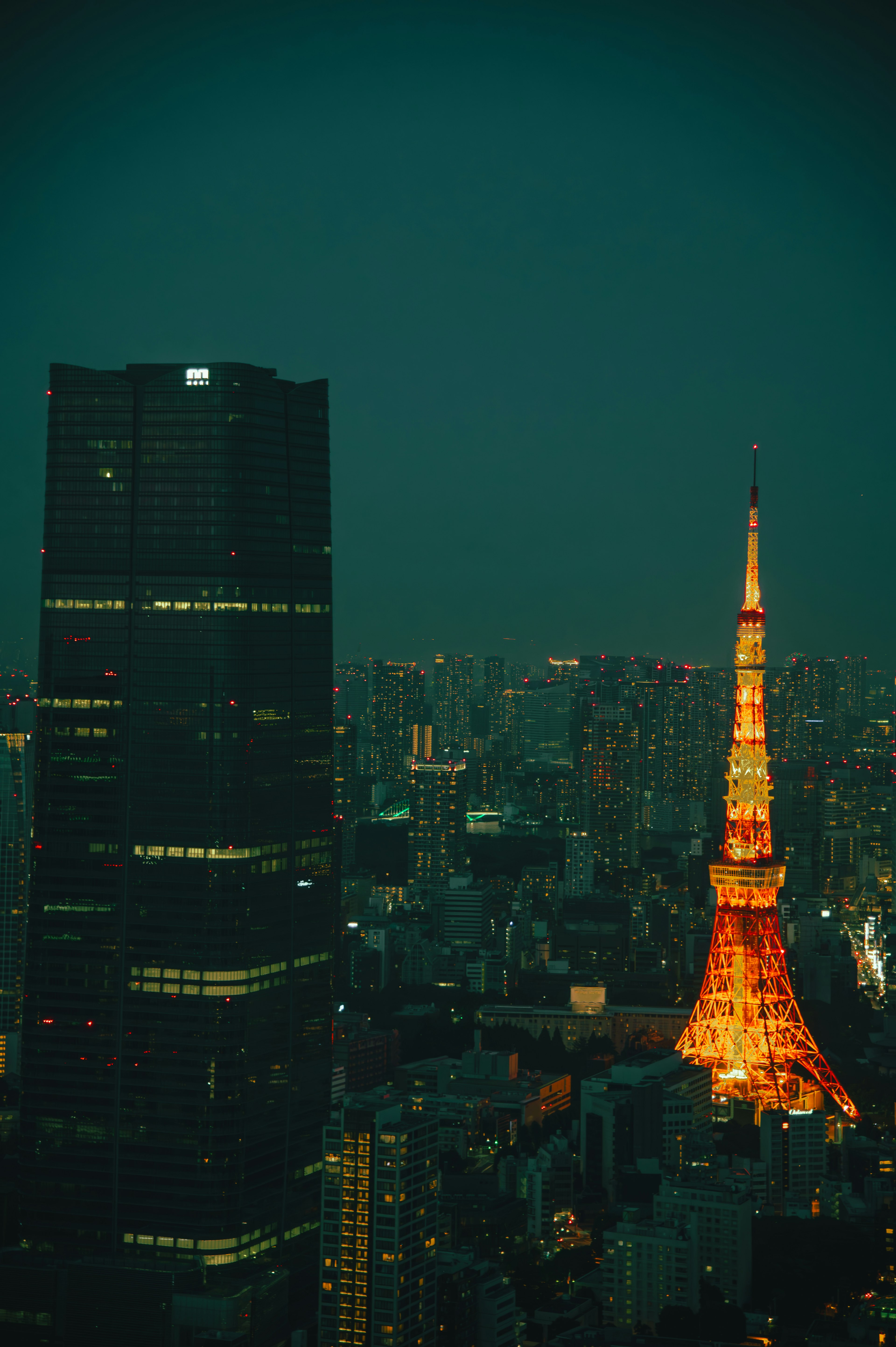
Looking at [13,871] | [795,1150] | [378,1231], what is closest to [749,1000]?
[795,1150]

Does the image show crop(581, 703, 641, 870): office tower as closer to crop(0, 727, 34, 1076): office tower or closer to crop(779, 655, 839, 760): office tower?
crop(779, 655, 839, 760): office tower

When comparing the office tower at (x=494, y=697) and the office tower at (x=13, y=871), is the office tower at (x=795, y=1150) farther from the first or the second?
the office tower at (x=494, y=697)

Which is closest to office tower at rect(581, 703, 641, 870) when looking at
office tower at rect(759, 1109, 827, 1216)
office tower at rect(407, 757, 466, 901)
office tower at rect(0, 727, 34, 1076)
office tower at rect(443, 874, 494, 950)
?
office tower at rect(407, 757, 466, 901)

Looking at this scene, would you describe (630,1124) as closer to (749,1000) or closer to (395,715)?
(749,1000)

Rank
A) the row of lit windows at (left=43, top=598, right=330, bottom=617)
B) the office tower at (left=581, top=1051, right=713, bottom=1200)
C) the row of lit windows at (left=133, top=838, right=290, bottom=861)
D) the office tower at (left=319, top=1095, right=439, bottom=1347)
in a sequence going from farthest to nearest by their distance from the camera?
the office tower at (left=581, top=1051, right=713, bottom=1200), the row of lit windows at (left=43, top=598, right=330, bottom=617), the row of lit windows at (left=133, top=838, right=290, bottom=861), the office tower at (left=319, top=1095, right=439, bottom=1347)

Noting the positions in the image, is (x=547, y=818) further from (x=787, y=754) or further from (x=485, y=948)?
(x=485, y=948)

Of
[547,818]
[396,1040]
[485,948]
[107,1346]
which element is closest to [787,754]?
[547,818]
